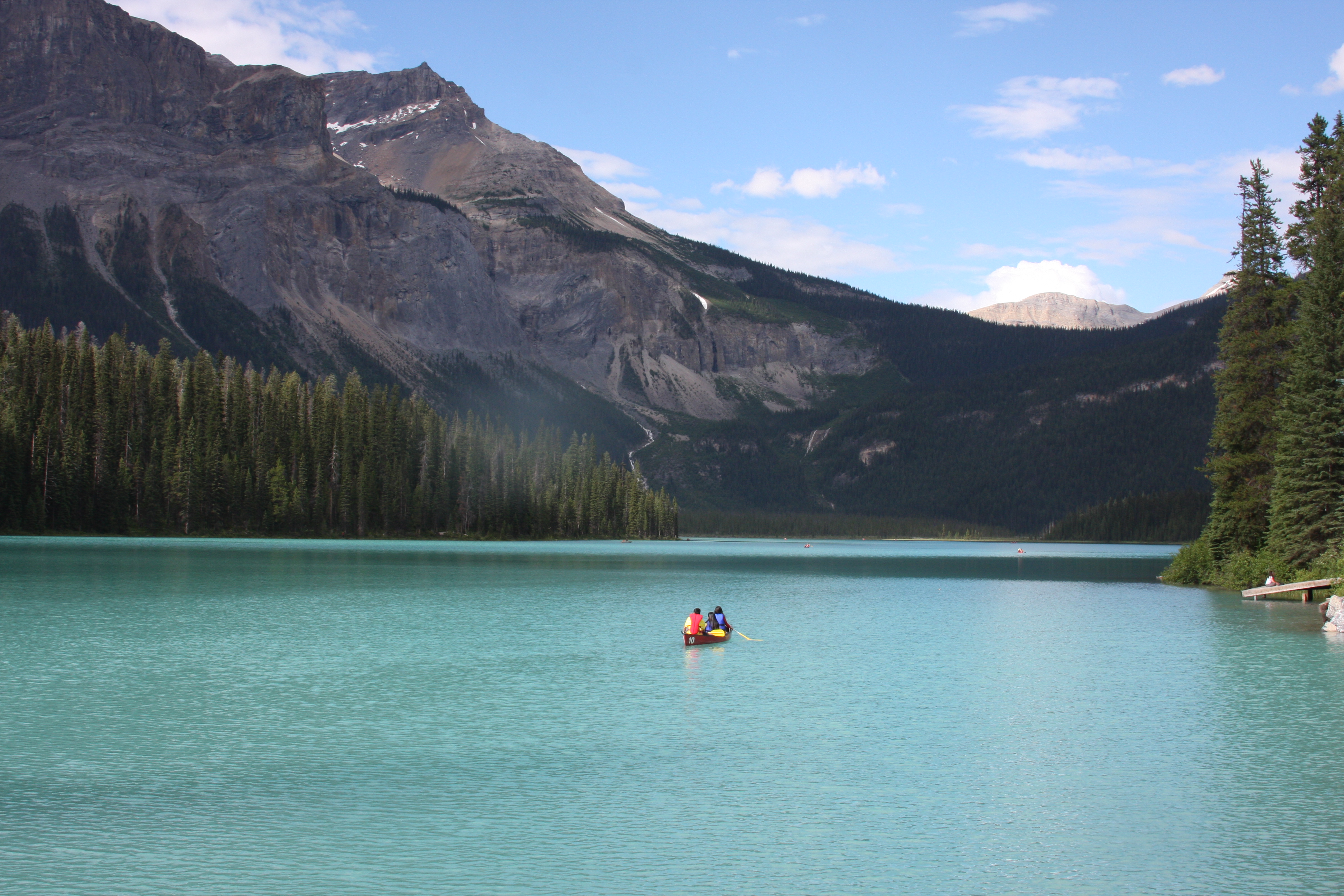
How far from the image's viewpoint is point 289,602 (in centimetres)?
6244

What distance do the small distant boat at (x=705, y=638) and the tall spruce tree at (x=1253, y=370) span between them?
4109 centimetres

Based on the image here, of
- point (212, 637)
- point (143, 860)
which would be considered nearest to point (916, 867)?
point (143, 860)

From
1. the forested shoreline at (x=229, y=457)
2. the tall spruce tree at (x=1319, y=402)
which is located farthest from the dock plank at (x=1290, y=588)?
the forested shoreline at (x=229, y=457)

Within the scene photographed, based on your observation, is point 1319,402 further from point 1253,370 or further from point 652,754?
point 652,754

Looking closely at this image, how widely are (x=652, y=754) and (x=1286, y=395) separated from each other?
54186mm

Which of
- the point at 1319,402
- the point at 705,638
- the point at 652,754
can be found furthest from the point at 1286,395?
the point at 652,754

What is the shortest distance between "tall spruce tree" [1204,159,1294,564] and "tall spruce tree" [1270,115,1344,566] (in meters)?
4.84

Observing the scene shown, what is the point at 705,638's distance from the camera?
48.1m

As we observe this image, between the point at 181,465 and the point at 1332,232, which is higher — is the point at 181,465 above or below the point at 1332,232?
below

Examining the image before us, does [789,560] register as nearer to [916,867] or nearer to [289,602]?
[289,602]

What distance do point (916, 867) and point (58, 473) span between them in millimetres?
136922

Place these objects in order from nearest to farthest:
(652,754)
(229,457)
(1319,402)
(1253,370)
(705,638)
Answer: (652,754)
(705,638)
(1319,402)
(1253,370)
(229,457)

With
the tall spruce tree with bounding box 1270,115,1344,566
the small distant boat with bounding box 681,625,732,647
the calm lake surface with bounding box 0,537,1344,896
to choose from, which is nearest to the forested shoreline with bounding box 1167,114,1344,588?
the tall spruce tree with bounding box 1270,115,1344,566

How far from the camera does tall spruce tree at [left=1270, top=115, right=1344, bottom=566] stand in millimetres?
62344
